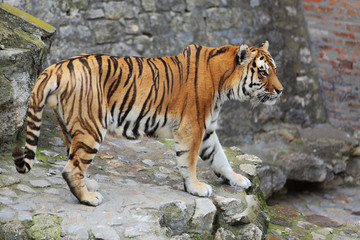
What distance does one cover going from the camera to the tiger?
4.52m

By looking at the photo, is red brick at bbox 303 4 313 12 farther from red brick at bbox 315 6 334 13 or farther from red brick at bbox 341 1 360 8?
red brick at bbox 341 1 360 8

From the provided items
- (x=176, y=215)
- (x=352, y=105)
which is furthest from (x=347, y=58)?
(x=176, y=215)

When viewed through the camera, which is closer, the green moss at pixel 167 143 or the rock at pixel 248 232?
the rock at pixel 248 232

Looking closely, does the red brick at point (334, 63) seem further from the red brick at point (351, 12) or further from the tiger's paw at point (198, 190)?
the tiger's paw at point (198, 190)

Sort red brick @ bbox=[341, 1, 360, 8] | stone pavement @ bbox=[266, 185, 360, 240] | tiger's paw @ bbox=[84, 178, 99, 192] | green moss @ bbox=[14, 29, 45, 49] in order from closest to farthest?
tiger's paw @ bbox=[84, 178, 99, 192]
green moss @ bbox=[14, 29, 45, 49]
stone pavement @ bbox=[266, 185, 360, 240]
red brick @ bbox=[341, 1, 360, 8]

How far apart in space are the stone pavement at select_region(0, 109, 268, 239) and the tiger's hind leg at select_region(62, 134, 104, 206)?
17cm

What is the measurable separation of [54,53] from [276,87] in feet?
11.4

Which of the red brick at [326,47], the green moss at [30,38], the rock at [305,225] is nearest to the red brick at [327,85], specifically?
the red brick at [326,47]

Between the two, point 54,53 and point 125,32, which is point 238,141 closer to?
point 125,32

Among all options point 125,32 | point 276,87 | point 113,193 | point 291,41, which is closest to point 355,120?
point 291,41

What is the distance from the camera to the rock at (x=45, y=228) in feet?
14.2

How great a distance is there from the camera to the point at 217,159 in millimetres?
5453

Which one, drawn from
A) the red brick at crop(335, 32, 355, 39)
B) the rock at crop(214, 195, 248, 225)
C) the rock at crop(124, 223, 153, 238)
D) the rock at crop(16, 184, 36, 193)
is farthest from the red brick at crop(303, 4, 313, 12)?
the rock at crop(16, 184, 36, 193)

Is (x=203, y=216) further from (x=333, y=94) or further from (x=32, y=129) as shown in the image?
(x=333, y=94)
